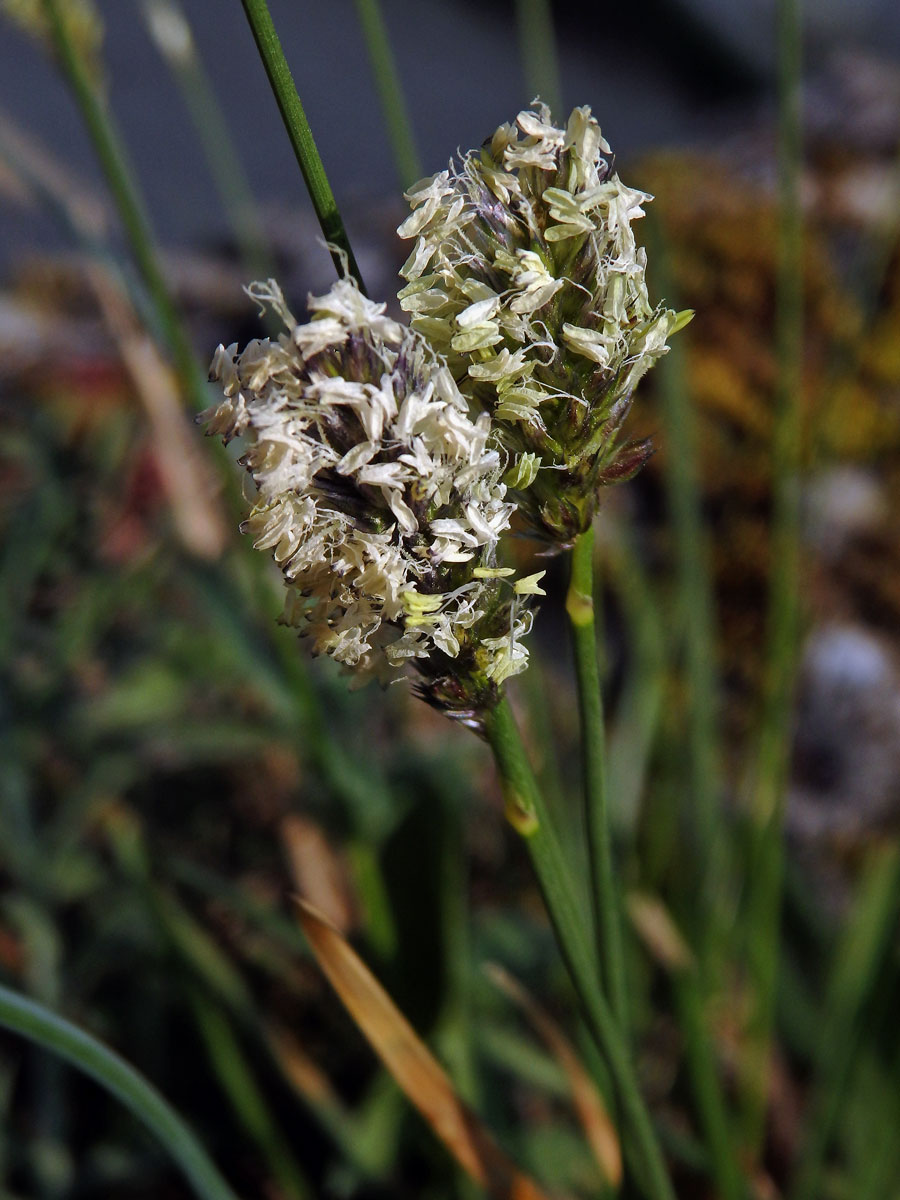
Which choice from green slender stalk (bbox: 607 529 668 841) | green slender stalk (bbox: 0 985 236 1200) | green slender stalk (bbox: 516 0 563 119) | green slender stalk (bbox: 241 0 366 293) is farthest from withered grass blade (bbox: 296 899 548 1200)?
green slender stalk (bbox: 516 0 563 119)

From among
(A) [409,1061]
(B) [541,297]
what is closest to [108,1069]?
(A) [409,1061]

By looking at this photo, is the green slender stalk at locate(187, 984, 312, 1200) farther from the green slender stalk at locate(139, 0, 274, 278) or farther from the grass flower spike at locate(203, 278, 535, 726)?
the green slender stalk at locate(139, 0, 274, 278)

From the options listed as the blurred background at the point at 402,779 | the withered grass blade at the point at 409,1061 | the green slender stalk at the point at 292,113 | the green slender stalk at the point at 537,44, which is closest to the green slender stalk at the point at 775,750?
the blurred background at the point at 402,779

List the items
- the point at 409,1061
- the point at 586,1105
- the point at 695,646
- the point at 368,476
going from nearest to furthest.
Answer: the point at 368,476 < the point at 409,1061 < the point at 586,1105 < the point at 695,646

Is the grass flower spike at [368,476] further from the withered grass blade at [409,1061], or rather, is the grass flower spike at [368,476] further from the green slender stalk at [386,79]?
the green slender stalk at [386,79]

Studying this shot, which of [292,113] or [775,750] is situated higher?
[292,113]

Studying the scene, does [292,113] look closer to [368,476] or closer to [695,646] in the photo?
[368,476]
